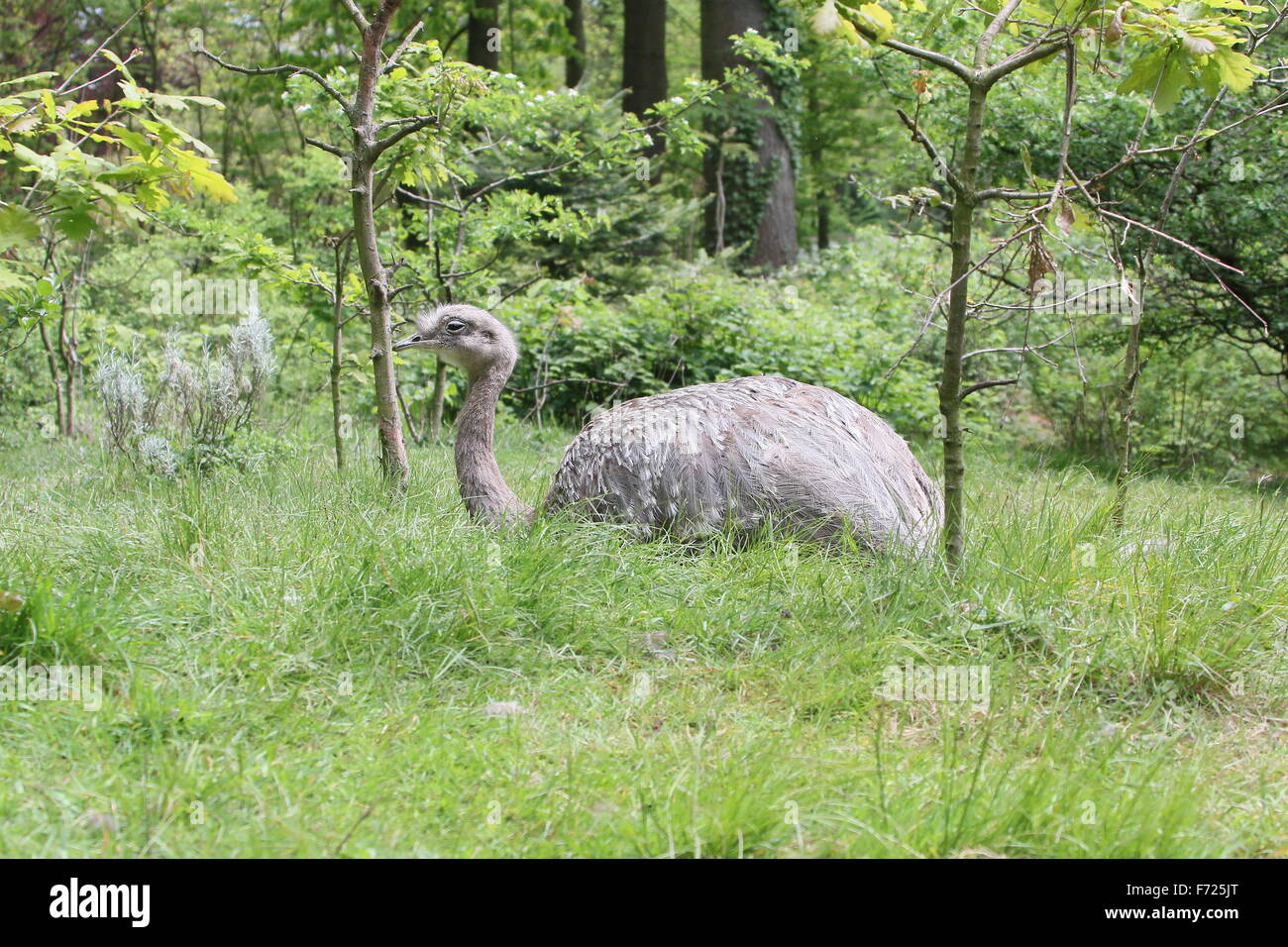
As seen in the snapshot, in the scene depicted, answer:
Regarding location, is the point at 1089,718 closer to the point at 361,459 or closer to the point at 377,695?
the point at 377,695

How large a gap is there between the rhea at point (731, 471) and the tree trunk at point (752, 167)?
396 inches

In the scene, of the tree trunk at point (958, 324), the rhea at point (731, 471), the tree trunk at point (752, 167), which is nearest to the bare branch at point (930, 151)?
the tree trunk at point (958, 324)

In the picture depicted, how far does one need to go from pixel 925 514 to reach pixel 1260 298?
217 inches

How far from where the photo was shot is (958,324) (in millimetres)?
4094

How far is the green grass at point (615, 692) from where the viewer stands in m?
2.81

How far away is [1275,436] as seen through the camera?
33.1 feet

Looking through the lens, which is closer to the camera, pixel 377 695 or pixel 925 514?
pixel 377 695

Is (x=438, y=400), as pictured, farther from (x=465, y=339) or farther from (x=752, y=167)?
(x=752, y=167)

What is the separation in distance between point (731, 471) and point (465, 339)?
1602 millimetres

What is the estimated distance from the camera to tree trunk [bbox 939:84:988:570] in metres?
3.94

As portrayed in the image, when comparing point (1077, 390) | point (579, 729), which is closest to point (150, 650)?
point (579, 729)

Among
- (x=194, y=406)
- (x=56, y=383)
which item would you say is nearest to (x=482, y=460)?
(x=194, y=406)

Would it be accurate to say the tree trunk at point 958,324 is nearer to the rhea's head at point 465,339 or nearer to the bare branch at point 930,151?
the bare branch at point 930,151
